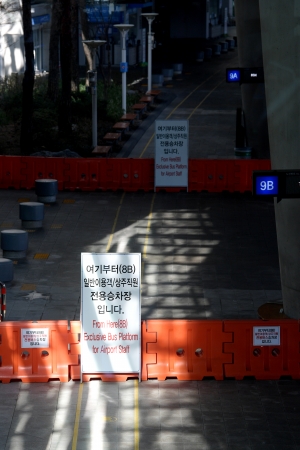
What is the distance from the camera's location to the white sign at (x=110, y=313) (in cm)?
1365

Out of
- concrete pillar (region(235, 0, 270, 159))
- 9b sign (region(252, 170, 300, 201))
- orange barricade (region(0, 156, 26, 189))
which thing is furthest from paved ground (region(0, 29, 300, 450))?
9b sign (region(252, 170, 300, 201))

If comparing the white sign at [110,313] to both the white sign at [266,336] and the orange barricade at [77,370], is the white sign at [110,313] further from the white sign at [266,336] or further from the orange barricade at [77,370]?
the white sign at [266,336]

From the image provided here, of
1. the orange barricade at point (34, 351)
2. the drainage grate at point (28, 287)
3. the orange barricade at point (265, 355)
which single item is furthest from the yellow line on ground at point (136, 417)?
the drainage grate at point (28, 287)

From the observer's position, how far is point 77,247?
21.9 m

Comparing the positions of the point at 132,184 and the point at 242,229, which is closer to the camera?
the point at 242,229

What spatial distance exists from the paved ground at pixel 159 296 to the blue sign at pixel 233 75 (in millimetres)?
3665

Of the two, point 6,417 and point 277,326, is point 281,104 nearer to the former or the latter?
point 277,326

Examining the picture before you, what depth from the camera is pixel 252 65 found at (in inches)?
1229

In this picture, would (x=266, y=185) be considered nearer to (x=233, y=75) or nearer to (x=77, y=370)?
(x=77, y=370)

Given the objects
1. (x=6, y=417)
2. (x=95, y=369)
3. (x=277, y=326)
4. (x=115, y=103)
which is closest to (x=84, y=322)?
(x=95, y=369)

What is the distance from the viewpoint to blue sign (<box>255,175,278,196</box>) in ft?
48.5

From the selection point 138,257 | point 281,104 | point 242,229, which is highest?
point 281,104

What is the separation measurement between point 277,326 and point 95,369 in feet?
9.46

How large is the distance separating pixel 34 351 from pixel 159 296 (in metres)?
4.67
